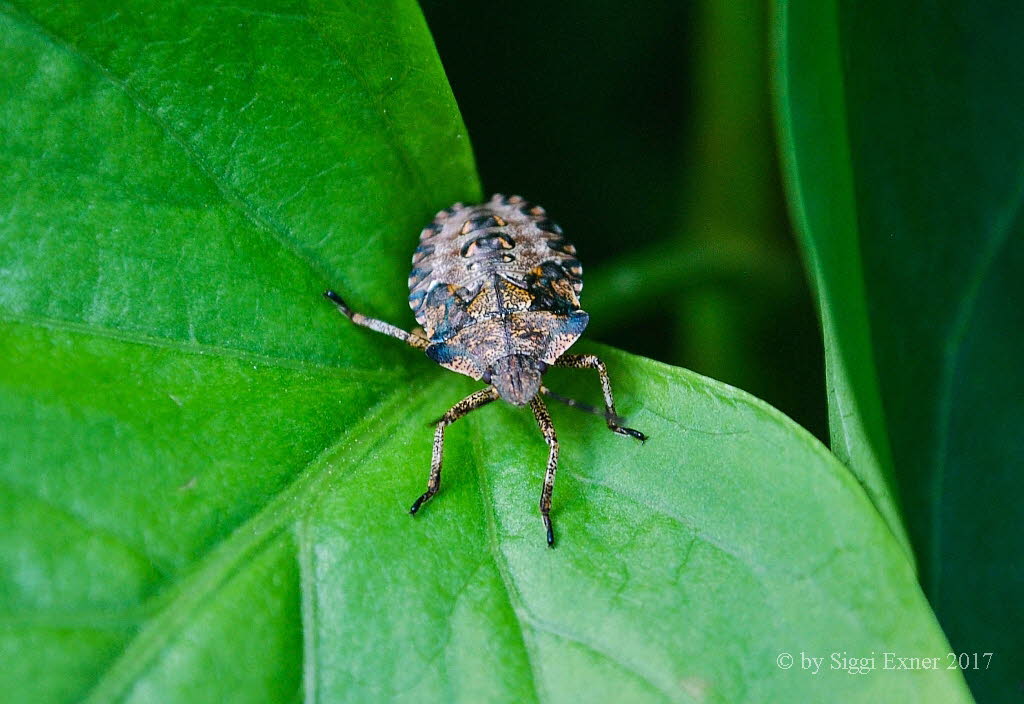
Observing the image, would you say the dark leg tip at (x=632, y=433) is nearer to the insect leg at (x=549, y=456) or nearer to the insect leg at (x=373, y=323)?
the insect leg at (x=549, y=456)

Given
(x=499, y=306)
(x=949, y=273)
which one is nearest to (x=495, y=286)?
(x=499, y=306)

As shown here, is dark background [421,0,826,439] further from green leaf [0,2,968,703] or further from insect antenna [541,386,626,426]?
green leaf [0,2,968,703]

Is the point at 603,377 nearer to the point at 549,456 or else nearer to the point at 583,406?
the point at 583,406

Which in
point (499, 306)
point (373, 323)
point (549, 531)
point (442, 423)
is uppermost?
point (499, 306)

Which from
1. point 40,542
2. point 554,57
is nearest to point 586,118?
point 554,57

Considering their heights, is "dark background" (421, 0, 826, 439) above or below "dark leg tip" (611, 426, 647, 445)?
above

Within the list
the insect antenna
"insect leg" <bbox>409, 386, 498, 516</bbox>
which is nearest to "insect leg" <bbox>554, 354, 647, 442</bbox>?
the insect antenna

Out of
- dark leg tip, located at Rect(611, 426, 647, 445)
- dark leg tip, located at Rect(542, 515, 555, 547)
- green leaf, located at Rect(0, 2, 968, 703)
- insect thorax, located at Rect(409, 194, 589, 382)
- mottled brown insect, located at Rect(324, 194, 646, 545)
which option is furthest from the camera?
insect thorax, located at Rect(409, 194, 589, 382)
